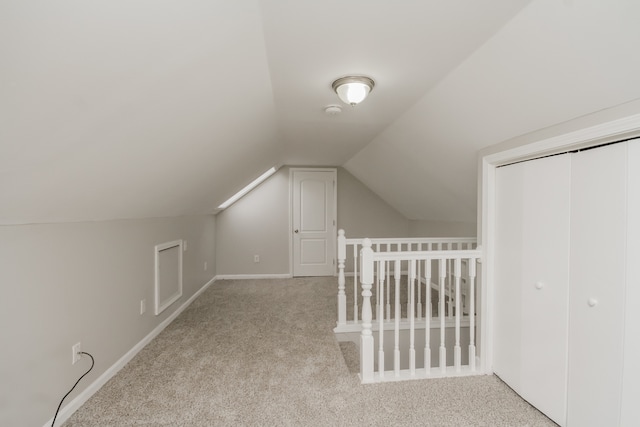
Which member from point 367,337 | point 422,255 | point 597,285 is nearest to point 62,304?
point 367,337

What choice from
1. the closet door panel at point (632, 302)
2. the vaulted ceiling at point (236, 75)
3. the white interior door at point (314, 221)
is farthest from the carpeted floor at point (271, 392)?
the white interior door at point (314, 221)

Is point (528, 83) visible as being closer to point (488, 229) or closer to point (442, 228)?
point (488, 229)

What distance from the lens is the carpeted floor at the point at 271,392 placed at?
171 centimetres

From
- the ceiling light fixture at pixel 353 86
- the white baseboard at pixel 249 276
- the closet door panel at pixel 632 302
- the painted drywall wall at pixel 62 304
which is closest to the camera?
the closet door panel at pixel 632 302

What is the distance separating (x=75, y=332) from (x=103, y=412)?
0.50m

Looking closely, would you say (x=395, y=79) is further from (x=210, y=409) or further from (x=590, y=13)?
(x=210, y=409)

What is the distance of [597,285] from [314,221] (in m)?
4.17

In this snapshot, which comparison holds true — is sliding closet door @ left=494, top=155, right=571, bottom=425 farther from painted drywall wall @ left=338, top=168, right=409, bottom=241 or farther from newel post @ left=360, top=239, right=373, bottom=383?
painted drywall wall @ left=338, top=168, right=409, bottom=241

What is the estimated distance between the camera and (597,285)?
147 centimetres

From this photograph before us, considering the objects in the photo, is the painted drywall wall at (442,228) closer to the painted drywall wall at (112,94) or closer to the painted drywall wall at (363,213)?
the painted drywall wall at (363,213)

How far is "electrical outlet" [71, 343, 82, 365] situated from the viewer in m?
1.81

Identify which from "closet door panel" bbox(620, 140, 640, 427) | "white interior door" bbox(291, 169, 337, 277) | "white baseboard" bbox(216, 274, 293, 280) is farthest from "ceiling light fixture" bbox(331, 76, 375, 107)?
"white baseboard" bbox(216, 274, 293, 280)

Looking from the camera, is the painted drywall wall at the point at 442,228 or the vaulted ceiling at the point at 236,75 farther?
the painted drywall wall at the point at 442,228

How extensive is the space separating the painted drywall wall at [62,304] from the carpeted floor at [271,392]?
0.25m
